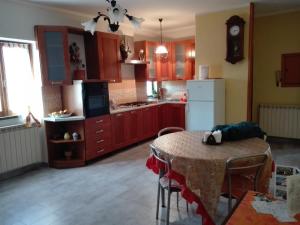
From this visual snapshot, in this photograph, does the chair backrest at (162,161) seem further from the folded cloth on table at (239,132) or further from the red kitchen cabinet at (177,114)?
the red kitchen cabinet at (177,114)

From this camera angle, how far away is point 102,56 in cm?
474

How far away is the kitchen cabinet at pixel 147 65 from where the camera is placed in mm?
5996

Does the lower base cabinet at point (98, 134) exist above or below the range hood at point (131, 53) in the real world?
below

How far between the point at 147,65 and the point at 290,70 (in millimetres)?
3055

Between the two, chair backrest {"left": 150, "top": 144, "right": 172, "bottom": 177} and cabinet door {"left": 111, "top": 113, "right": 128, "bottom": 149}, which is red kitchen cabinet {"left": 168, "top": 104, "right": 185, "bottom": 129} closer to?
cabinet door {"left": 111, "top": 113, "right": 128, "bottom": 149}

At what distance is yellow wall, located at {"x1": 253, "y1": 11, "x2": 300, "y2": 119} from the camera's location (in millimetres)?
5027

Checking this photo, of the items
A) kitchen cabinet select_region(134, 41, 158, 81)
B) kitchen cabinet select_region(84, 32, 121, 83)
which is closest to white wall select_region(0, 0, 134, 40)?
kitchen cabinet select_region(84, 32, 121, 83)

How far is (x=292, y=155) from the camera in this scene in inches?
174

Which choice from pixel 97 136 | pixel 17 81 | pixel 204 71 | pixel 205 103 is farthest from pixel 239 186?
pixel 17 81

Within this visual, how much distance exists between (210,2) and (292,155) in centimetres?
299

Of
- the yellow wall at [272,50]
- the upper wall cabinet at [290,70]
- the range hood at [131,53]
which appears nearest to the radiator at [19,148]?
the range hood at [131,53]

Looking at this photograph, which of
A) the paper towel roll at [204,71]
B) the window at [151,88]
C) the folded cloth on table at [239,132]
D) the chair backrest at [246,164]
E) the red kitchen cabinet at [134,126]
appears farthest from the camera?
the window at [151,88]

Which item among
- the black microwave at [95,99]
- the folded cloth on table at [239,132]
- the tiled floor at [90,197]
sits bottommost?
the tiled floor at [90,197]

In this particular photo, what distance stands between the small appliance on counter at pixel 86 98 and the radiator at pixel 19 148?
2.39 ft
